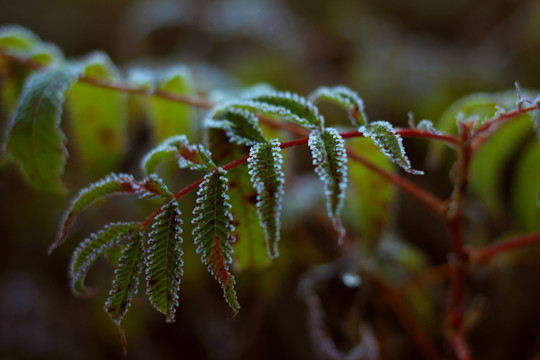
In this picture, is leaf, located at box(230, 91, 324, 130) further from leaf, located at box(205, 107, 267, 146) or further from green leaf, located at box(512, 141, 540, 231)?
green leaf, located at box(512, 141, 540, 231)

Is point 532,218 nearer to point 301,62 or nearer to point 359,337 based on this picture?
point 359,337

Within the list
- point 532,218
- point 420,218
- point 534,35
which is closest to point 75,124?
point 532,218

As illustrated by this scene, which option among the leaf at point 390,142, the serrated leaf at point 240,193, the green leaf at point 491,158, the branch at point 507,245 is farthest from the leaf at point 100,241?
the green leaf at point 491,158

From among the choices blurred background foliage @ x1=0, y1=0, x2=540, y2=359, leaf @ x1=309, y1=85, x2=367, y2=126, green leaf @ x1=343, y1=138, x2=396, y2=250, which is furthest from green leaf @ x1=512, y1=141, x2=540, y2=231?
leaf @ x1=309, y1=85, x2=367, y2=126

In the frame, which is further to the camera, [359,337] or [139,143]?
[139,143]

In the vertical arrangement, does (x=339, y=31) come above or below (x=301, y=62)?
above

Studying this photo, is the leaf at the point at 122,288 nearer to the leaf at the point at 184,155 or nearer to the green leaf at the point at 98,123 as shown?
the leaf at the point at 184,155

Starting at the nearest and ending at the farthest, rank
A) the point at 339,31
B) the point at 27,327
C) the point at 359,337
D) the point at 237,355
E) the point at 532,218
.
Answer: the point at 359,337
the point at 532,218
the point at 237,355
the point at 27,327
the point at 339,31

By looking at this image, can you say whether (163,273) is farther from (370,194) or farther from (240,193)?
(370,194)
